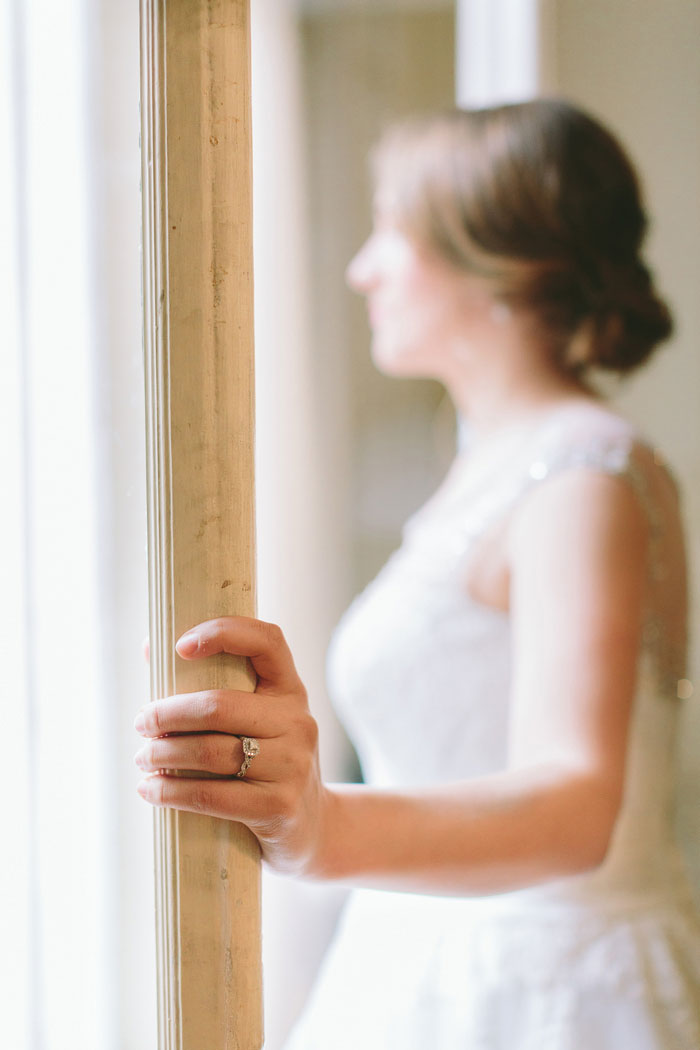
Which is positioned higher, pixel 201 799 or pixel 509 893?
pixel 201 799

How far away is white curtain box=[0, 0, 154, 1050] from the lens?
31 centimetres

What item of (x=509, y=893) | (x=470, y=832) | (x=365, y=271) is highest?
(x=365, y=271)

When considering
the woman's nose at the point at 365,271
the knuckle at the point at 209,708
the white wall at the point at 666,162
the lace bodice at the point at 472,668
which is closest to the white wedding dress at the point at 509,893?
the lace bodice at the point at 472,668

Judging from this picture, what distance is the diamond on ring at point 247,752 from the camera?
10.8 inches

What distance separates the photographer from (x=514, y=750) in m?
0.49

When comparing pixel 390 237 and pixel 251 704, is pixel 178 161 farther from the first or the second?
pixel 390 237

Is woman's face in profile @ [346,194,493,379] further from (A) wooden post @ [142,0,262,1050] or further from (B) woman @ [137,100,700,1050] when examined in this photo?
(A) wooden post @ [142,0,262,1050]

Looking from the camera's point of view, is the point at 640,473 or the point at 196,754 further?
the point at 640,473

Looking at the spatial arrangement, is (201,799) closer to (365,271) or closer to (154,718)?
(154,718)

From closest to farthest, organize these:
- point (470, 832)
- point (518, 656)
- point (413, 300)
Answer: point (470, 832), point (518, 656), point (413, 300)

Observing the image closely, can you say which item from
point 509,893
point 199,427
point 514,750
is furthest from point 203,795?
point 509,893

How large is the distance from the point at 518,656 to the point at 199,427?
31 cm

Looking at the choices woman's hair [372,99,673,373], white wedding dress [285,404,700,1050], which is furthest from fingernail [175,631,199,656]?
woman's hair [372,99,673,373]

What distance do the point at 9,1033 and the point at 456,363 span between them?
26.5 inches
